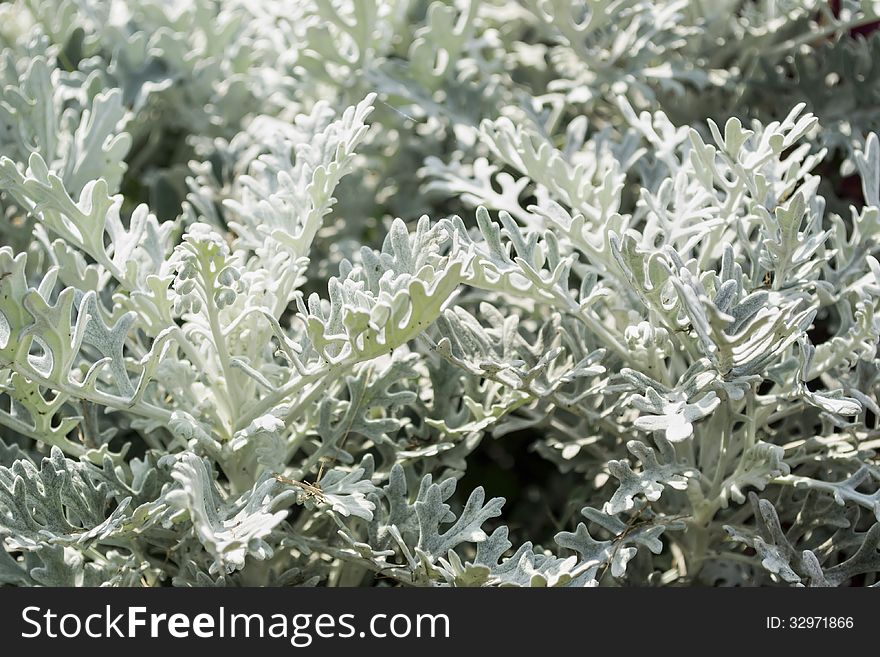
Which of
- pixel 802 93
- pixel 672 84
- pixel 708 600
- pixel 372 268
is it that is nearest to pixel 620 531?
pixel 708 600

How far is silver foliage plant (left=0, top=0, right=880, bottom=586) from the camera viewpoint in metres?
0.96

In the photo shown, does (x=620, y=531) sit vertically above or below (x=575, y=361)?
below

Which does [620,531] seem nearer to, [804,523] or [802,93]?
[804,523]

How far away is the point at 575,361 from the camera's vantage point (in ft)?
3.78

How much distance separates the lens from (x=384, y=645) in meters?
0.99

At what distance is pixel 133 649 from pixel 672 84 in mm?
1065

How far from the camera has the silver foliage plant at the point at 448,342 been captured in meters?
0.96

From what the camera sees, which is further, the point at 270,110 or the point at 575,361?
the point at 270,110

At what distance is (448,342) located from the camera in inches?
40.4

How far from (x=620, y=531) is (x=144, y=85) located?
101cm

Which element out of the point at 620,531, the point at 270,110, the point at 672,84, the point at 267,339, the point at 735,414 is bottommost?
the point at 620,531

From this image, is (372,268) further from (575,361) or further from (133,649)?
(133,649)

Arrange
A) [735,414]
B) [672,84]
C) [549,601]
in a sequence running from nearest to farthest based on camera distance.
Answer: [549,601] → [735,414] → [672,84]

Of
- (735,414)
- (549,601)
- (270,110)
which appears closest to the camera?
(549,601)
